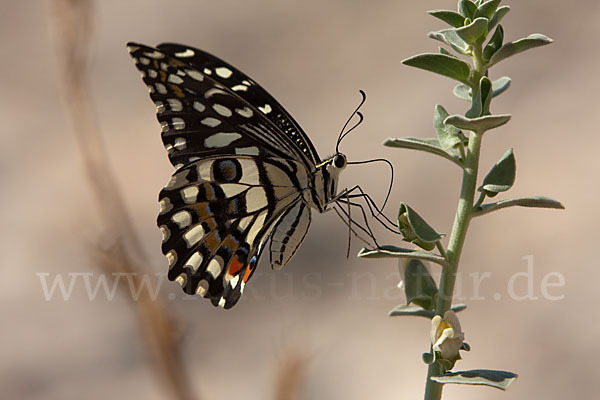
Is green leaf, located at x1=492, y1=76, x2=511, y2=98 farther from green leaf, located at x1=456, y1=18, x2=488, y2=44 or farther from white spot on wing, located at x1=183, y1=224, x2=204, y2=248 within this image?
white spot on wing, located at x1=183, y1=224, x2=204, y2=248

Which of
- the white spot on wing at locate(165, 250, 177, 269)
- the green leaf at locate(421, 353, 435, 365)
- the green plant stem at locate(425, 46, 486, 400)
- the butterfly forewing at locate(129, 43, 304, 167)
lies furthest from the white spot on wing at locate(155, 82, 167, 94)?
the green leaf at locate(421, 353, 435, 365)

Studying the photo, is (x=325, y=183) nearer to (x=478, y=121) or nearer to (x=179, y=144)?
(x=179, y=144)

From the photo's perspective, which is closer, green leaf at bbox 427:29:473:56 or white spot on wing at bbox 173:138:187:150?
green leaf at bbox 427:29:473:56

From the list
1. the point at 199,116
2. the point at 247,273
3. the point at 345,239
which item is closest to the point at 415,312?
the point at 247,273

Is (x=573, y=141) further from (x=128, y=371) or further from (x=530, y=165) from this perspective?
(x=128, y=371)

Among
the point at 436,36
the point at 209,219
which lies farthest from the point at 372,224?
the point at 436,36

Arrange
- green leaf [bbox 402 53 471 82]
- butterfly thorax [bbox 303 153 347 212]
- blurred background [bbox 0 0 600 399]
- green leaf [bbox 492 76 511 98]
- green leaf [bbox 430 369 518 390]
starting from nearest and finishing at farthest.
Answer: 1. green leaf [bbox 430 369 518 390]
2. green leaf [bbox 402 53 471 82]
3. green leaf [bbox 492 76 511 98]
4. butterfly thorax [bbox 303 153 347 212]
5. blurred background [bbox 0 0 600 399]
